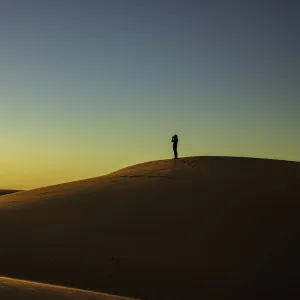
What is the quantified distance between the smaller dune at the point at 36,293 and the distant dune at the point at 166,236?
1.73 m

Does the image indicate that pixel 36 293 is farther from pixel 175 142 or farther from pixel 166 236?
pixel 175 142

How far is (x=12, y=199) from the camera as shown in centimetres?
1570

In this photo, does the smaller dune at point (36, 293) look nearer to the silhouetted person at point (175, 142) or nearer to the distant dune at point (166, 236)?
the distant dune at point (166, 236)

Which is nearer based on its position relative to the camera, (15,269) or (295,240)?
(15,269)

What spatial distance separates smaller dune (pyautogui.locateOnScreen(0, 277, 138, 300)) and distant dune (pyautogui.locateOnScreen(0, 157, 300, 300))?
1.73 metres

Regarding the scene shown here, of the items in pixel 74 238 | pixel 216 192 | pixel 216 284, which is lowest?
pixel 216 284

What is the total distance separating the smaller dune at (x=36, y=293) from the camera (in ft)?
18.1

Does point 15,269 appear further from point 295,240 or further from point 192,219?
point 295,240

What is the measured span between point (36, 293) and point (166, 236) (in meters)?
4.90

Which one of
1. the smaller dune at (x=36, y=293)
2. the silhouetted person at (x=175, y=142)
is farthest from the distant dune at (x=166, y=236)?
the silhouetted person at (x=175, y=142)

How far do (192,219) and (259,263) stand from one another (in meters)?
2.69

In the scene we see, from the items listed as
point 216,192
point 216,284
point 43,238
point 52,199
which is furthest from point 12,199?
point 216,284

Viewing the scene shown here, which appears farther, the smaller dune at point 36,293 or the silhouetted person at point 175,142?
the silhouetted person at point 175,142

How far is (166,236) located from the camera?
1036cm
